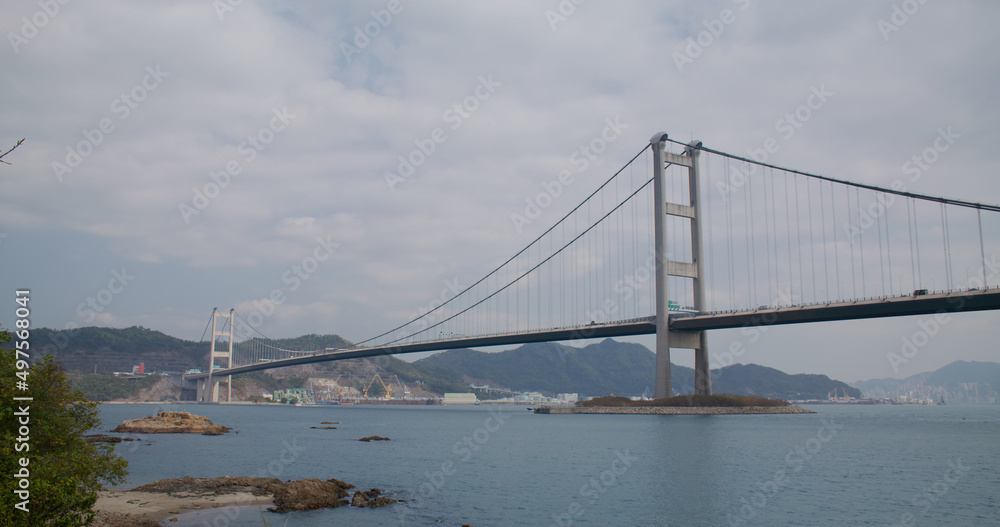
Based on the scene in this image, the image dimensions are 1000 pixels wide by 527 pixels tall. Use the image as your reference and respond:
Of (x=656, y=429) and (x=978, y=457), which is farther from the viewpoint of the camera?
(x=656, y=429)

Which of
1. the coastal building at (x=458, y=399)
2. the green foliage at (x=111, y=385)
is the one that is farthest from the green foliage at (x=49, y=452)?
the coastal building at (x=458, y=399)

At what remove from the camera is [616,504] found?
2052 cm

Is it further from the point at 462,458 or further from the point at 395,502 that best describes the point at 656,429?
the point at 395,502

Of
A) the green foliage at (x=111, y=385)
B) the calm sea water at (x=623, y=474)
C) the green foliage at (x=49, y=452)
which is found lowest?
the green foliage at (x=111, y=385)

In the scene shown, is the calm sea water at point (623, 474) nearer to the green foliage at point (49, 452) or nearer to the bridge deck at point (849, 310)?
the green foliage at point (49, 452)

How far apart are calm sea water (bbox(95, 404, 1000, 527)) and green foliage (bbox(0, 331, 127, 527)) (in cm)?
485

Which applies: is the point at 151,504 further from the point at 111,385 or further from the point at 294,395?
the point at 294,395

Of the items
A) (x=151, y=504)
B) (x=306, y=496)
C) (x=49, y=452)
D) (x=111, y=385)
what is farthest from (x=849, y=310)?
(x=111, y=385)

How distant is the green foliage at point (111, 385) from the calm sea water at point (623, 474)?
10680 centimetres

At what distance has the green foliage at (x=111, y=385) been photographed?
13388 centimetres

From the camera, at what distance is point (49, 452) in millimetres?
12672

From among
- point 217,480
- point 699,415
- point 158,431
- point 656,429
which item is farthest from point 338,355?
point 217,480

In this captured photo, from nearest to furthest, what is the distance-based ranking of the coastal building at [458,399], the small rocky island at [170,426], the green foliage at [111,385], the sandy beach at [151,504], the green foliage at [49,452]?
the green foliage at [49,452]
the sandy beach at [151,504]
the small rocky island at [170,426]
the green foliage at [111,385]
the coastal building at [458,399]

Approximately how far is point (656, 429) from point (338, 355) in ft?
185
